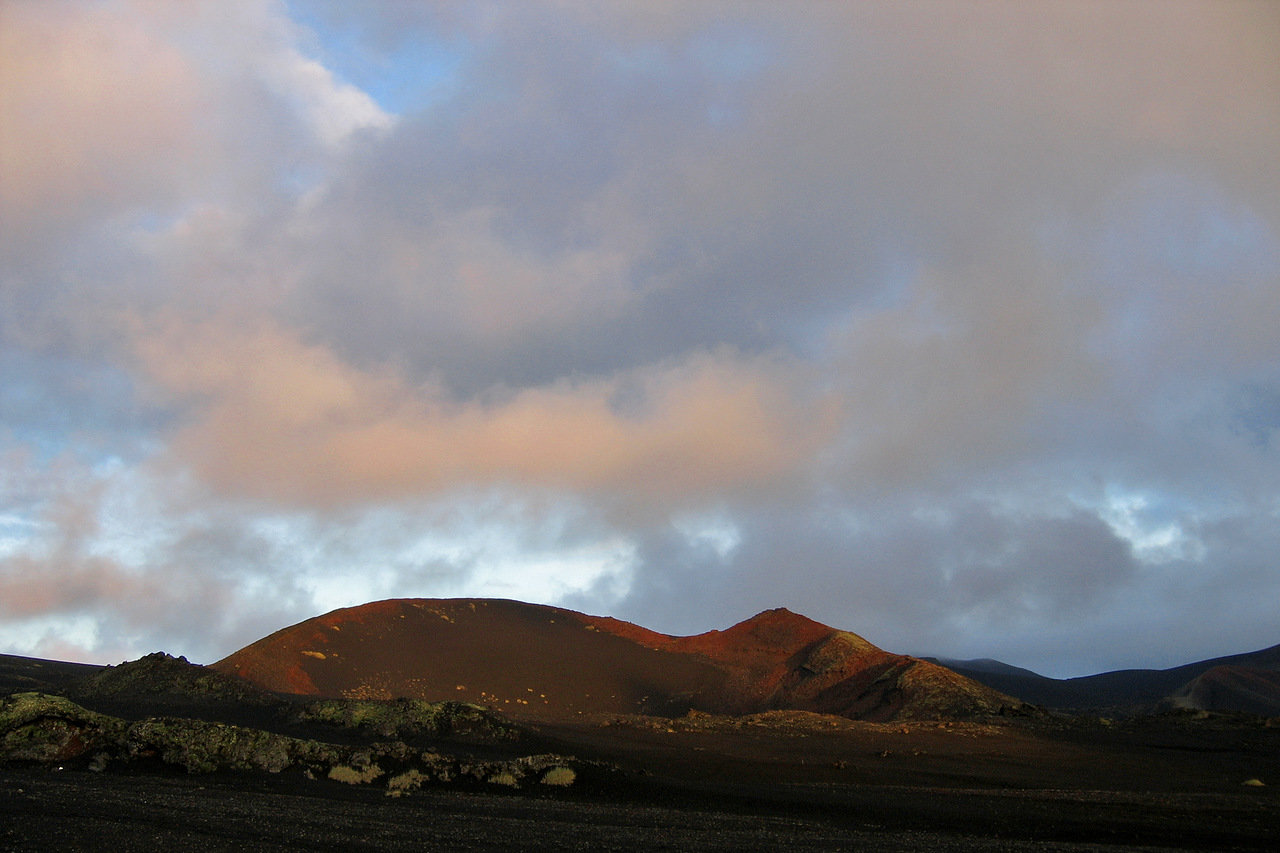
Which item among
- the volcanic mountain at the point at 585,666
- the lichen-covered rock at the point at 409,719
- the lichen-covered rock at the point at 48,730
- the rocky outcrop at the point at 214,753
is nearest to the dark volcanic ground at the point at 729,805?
the rocky outcrop at the point at 214,753

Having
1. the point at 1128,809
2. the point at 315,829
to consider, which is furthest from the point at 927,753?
the point at 315,829

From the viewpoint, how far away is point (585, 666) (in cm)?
7319

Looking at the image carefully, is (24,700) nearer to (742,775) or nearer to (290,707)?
(290,707)

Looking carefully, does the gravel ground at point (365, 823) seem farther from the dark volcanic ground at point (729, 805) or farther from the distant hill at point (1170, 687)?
the distant hill at point (1170, 687)

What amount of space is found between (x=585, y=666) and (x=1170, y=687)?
78.5 meters

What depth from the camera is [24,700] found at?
23781mm

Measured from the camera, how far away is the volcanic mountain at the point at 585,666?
6109 centimetres

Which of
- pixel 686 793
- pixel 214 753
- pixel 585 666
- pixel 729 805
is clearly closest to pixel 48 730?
pixel 214 753

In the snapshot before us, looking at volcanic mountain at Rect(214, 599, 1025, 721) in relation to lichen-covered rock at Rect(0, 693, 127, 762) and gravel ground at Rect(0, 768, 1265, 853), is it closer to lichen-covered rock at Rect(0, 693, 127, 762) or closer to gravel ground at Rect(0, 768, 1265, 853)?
lichen-covered rock at Rect(0, 693, 127, 762)

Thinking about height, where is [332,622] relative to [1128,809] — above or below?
above

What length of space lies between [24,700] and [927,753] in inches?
1280

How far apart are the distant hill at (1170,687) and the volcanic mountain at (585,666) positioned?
51.8 ft

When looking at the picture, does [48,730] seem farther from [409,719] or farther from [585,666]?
[585,666]

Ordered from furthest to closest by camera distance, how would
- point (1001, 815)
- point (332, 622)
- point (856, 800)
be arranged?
point (332, 622), point (856, 800), point (1001, 815)
